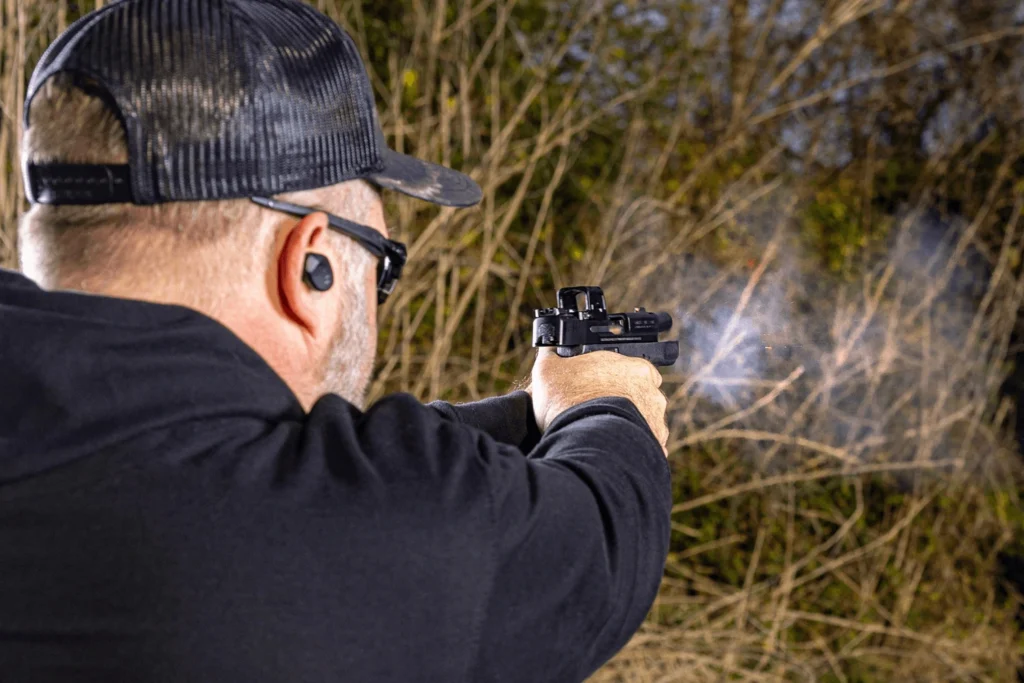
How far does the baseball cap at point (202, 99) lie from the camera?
91 centimetres

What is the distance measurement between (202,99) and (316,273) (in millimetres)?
182

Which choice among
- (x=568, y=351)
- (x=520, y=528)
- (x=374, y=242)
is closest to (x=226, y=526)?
(x=520, y=528)

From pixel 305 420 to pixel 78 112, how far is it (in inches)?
13.5

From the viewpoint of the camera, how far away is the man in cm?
80

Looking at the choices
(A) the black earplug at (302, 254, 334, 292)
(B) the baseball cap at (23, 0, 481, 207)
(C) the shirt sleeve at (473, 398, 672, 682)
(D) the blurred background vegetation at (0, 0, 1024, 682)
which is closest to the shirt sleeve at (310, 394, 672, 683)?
(C) the shirt sleeve at (473, 398, 672, 682)

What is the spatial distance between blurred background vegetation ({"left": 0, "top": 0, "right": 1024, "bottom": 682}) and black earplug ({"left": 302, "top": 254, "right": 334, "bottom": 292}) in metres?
2.68

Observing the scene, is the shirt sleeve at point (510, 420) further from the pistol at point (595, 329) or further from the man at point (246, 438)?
the man at point (246, 438)

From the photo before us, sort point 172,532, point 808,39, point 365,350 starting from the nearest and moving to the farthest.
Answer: point 172,532 < point 365,350 < point 808,39

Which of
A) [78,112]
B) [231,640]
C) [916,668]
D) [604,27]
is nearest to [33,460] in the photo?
[231,640]

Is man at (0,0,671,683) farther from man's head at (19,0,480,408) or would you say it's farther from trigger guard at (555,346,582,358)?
trigger guard at (555,346,582,358)

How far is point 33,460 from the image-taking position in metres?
0.81

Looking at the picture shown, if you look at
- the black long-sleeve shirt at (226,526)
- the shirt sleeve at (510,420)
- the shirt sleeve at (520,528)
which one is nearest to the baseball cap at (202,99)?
the black long-sleeve shirt at (226,526)

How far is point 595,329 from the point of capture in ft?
4.34

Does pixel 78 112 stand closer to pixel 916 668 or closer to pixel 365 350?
pixel 365 350
